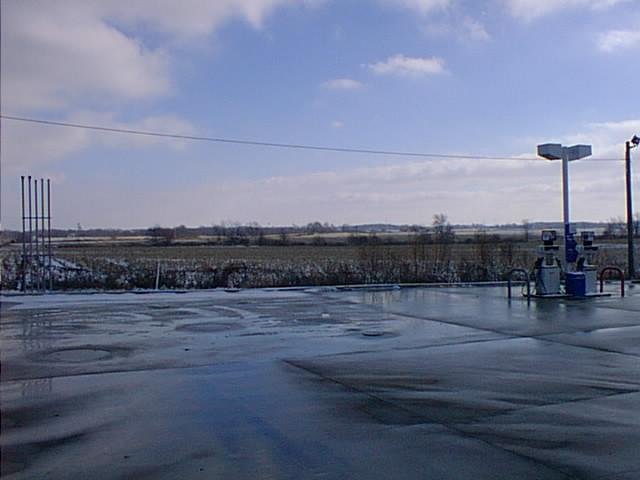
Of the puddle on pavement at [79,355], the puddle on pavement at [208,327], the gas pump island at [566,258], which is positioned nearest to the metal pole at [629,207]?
the gas pump island at [566,258]

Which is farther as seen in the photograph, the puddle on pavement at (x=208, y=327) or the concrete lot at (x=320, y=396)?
the puddle on pavement at (x=208, y=327)

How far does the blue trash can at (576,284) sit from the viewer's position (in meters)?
19.2

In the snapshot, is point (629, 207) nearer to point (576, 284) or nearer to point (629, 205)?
point (629, 205)

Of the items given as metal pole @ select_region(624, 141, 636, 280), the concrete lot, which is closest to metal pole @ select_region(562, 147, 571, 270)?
the concrete lot

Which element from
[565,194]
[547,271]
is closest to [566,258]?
[547,271]

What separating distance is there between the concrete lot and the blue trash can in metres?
4.19

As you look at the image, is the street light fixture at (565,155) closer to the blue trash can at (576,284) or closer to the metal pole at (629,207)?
the blue trash can at (576,284)

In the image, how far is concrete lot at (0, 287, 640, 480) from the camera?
5.61 m

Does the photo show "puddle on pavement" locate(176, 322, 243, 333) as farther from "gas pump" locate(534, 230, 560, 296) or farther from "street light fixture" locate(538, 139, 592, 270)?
"street light fixture" locate(538, 139, 592, 270)

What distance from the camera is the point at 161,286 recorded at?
2409 cm

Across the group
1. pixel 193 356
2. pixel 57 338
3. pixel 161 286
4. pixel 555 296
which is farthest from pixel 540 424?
pixel 161 286

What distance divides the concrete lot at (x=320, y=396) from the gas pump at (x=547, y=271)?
4.13 m

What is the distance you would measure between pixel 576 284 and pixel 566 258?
0.96 m

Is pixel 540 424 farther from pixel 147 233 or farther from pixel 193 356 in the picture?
pixel 147 233
